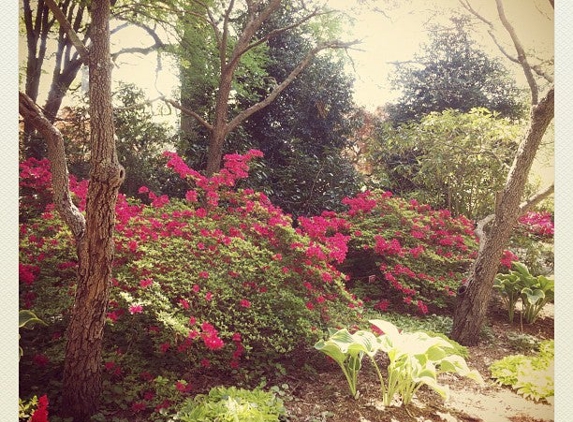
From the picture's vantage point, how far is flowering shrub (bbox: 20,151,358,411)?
1.87 m

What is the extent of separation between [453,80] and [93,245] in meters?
2.17

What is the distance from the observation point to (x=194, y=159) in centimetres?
276

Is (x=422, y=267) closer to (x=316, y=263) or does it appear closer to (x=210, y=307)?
(x=316, y=263)

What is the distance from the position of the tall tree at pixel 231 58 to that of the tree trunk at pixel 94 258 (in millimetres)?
1054

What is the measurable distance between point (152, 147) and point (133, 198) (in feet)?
1.20

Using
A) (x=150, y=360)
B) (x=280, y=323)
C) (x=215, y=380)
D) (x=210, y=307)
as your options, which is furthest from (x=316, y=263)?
(x=150, y=360)

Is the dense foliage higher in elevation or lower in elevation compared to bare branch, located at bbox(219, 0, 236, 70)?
lower

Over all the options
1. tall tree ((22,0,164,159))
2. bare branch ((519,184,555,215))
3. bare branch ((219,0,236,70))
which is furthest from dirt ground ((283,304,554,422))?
bare branch ((219,0,236,70))

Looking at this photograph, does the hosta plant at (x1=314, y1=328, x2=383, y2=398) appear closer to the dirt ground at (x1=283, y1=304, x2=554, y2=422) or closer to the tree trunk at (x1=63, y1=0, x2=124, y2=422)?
the dirt ground at (x1=283, y1=304, x2=554, y2=422)

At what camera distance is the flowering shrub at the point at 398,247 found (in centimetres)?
257

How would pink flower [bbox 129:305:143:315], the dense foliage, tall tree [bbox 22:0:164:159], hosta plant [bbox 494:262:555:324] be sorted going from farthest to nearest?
the dense foliage, hosta plant [bbox 494:262:555:324], tall tree [bbox 22:0:164:159], pink flower [bbox 129:305:143:315]

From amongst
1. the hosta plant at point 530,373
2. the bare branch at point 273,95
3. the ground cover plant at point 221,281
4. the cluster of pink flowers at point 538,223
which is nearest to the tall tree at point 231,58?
the bare branch at point 273,95

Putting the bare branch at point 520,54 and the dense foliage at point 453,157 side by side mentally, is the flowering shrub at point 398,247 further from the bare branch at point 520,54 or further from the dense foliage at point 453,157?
the bare branch at point 520,54

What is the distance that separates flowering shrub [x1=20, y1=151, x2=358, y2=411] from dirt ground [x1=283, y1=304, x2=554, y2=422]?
0.22 m
